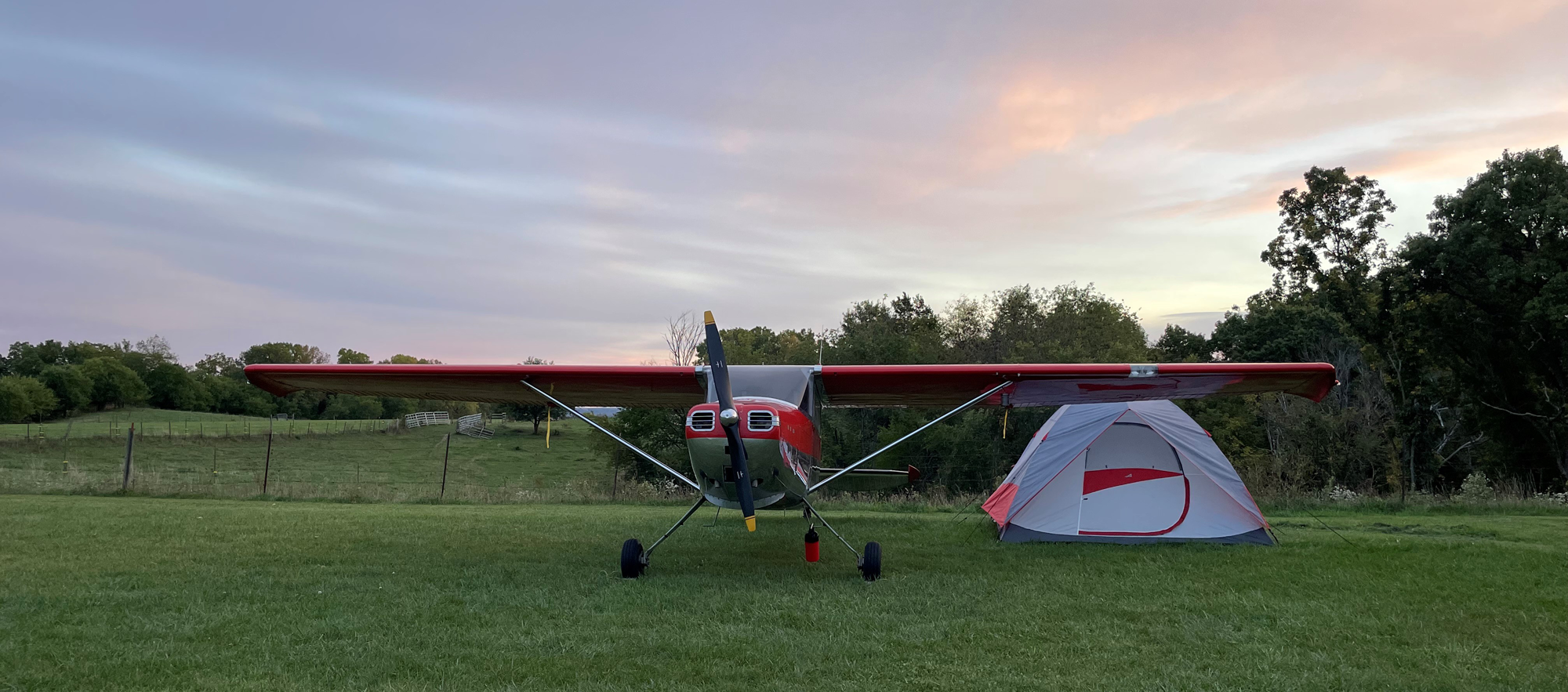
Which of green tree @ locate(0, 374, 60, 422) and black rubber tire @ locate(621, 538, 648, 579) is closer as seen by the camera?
black rubber tire @ locate(621, 538, 648, 579)

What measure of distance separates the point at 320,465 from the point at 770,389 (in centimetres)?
3248

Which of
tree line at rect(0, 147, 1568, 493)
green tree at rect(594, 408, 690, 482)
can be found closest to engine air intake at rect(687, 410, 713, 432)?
tree line at rect(0, 147, 1568, 493)

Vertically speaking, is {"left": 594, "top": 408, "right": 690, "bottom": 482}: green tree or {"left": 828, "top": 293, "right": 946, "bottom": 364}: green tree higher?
{"left": 828, "top": 293, "right": 946, "bottom": 364}: green tree

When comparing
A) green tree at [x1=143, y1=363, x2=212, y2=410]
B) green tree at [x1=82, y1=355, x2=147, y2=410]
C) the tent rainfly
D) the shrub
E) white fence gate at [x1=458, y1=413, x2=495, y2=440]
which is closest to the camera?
the tent rainfly

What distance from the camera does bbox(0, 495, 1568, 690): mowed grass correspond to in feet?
12.9

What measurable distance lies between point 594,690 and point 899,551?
513cm

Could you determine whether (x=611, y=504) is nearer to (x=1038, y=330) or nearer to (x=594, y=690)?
(x=594, y=690)

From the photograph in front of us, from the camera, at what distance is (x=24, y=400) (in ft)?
158

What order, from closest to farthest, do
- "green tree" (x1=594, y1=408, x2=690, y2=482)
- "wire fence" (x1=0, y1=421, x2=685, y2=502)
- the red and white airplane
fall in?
the red and white airplane < "wire fence" (x1=0, y1=421, x2=685, y2=502) < "green tree" (x1=594, y1=408, x2=690, y2=482)

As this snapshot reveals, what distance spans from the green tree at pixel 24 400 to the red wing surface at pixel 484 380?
A: 183 ft

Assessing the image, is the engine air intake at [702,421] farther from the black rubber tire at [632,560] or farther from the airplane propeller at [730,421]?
the black rubber tire at [632,560]

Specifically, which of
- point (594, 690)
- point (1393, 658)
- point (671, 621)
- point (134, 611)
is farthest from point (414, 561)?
point (1393, 658)

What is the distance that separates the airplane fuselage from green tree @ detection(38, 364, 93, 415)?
65.4m

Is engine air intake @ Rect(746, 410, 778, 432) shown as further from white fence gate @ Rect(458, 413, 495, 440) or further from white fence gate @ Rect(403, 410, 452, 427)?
white fence gate @ Rect(403, 410, 452, 427)
